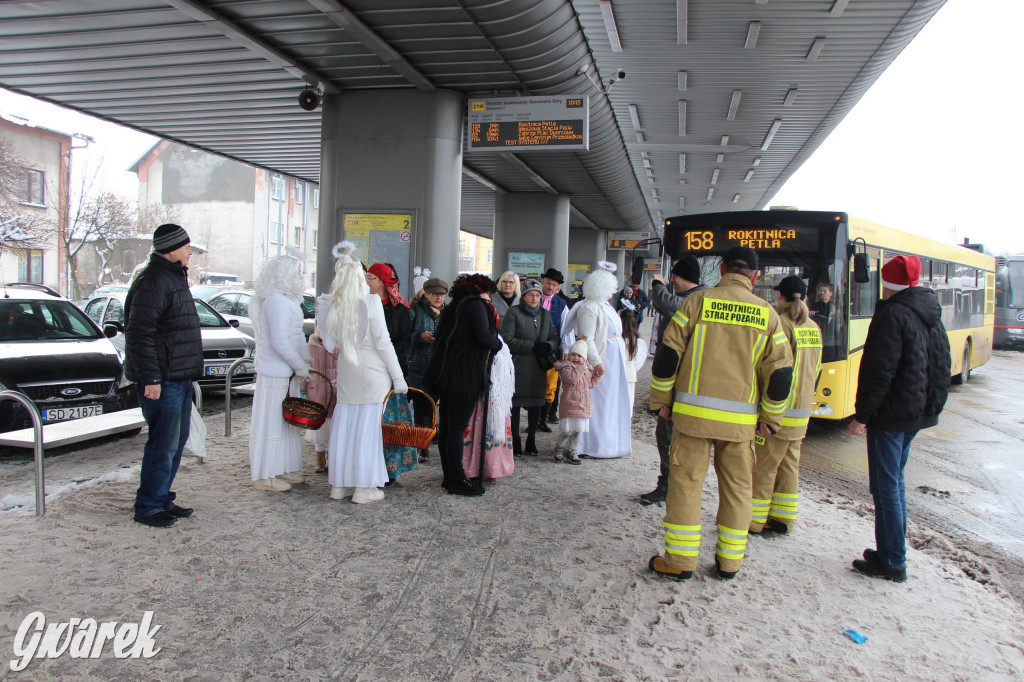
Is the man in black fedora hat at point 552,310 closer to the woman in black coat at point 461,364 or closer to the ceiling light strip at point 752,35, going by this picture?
the woman in black coat at point 461,364

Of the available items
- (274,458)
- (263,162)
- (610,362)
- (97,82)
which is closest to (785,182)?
(263,162)

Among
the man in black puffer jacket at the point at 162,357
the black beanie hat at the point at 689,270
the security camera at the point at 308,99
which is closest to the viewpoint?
the man in black puffer jacket at the point at 162,357

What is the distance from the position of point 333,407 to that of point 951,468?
6.64 metres

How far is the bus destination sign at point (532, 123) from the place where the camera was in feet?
29.3

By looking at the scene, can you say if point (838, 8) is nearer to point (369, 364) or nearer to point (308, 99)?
point (308, 99)

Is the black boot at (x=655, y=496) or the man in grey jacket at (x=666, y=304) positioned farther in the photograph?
the black boot at (x=655, y=496)

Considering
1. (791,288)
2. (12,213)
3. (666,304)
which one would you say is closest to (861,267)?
(666,304)

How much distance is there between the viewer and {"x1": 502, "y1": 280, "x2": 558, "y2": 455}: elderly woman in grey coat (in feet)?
22.3

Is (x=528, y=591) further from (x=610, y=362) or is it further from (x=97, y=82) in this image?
(x=97, y=82)

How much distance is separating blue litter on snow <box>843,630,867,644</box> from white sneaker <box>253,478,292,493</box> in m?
4.09

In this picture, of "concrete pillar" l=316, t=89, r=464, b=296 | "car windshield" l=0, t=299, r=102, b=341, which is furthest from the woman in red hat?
"car windshield" l=0, t=299, r=102, b=341

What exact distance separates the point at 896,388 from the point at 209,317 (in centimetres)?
986

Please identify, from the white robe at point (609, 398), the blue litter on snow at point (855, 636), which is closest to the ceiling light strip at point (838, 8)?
the white robe at point (609, 398)

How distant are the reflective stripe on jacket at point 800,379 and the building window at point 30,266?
3295cm
